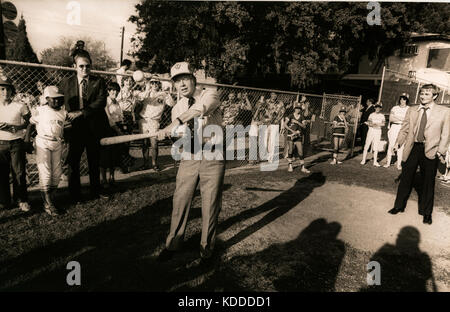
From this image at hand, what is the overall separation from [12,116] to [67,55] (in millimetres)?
64152

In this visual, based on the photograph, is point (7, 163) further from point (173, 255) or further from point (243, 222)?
point (243, 222)

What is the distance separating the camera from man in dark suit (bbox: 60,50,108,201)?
4902mm

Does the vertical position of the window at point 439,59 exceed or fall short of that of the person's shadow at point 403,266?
it exceeds it

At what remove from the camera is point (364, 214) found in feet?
18.7

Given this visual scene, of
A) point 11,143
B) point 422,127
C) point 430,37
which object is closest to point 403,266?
point 422,127

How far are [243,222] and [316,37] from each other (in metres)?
15.5

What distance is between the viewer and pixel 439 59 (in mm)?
Result: 23438

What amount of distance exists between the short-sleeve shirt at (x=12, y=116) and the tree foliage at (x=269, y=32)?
1356 cm

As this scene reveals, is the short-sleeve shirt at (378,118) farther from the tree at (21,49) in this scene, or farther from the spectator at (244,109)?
the tree at (21,49)

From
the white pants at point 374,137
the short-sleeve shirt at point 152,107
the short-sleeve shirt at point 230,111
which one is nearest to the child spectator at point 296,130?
the short-sleeve shirt at point 230,111

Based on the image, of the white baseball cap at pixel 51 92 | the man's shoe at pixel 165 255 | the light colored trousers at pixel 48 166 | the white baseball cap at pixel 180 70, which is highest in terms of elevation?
the white baseball cap at pixel 180 70

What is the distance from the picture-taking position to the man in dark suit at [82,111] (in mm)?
4902

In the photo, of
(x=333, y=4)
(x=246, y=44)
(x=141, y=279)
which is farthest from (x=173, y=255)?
(x=333, y=4)

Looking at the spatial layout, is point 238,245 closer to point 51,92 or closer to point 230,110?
point 51,92
